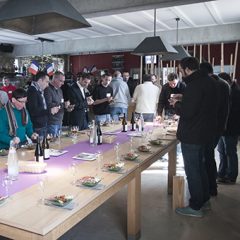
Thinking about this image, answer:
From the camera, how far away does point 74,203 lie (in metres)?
1.82

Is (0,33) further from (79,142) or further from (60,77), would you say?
(79,142)

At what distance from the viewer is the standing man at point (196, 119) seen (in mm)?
3172

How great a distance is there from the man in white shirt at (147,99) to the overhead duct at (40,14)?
3408 mm

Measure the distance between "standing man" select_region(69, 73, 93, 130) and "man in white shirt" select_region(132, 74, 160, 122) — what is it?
1149mm

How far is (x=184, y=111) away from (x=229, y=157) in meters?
1.72

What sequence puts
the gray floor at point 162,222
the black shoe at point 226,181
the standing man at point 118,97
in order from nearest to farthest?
the gray floor at point 162,222
the black shoe at point 226,181
the standing man at point 118,97

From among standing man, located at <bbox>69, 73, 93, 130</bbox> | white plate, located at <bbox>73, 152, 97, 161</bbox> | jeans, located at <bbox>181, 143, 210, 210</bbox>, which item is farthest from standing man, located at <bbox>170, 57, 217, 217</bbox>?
standing man, located at <bbox>69, 73, 93, 130</bbox>

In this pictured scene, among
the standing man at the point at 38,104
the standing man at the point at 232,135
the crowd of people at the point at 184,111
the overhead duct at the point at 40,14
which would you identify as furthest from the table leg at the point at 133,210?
the standing man at the point at 232,135

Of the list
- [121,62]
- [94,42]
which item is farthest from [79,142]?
[121,62]

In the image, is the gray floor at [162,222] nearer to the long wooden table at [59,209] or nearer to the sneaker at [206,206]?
the sneaker at [206,206]

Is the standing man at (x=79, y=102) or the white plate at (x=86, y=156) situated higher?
the standing man at (x=79, y=102)

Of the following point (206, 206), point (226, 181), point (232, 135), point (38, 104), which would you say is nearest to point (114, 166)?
point (206, 206)

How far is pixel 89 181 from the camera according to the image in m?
2.11

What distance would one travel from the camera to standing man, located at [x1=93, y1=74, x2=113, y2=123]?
21.0ft
